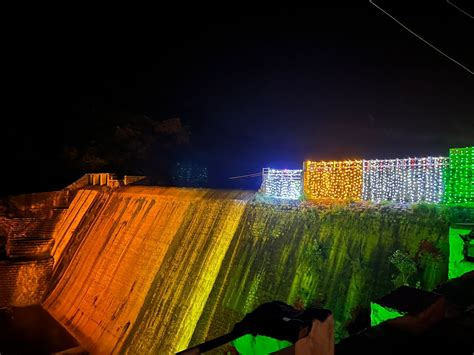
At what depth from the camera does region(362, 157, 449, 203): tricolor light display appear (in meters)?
7.65

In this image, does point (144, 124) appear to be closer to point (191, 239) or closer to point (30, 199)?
point (30, 199)

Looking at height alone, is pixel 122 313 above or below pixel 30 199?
below

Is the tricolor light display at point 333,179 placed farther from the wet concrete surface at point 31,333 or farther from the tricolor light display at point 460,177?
the wet concrete surface at point 31,333

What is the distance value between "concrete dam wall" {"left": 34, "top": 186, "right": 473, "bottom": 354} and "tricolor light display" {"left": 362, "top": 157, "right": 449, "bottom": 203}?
80 centimetres

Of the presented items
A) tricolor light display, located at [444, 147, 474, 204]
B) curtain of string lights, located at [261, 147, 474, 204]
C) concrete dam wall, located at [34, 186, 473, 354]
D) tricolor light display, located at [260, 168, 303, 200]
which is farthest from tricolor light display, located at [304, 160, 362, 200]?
tricolor light display, located at [444, 147, 474, 204]

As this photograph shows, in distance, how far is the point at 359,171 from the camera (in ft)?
29.9

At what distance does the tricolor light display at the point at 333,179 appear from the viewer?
360 inches

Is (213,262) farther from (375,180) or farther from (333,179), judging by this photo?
(375,180)

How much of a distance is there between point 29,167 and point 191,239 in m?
26.7

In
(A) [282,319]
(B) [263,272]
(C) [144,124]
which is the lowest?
(B) [263,272]

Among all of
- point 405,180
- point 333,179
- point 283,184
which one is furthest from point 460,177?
point 283,184

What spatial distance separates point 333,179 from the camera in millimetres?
9719

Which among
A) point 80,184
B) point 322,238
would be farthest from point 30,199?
point 322,238

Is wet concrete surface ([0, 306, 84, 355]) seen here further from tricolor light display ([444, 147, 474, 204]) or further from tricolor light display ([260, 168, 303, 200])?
tricolor light display ([444, 147, 474, 204])
